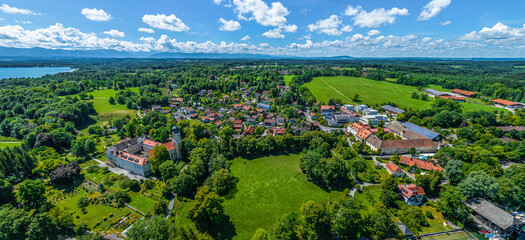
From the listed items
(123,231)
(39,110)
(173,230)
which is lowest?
(123,231)

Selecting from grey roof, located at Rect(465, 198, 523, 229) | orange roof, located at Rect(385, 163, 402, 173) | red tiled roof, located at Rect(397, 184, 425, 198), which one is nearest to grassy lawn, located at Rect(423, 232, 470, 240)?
grey roof, located at Rect(465, 198, 523, 229)

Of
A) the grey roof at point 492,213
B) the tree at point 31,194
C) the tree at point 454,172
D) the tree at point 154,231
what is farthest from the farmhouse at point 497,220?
the tree at point 31,194

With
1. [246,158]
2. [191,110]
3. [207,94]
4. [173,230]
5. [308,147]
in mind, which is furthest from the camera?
[207,94]

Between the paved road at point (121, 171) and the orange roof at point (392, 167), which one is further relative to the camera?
the paved road at point (121, 171)

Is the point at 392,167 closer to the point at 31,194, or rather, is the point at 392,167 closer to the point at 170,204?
the point at 170,204

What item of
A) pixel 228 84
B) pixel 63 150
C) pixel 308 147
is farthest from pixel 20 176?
pixel 228 84

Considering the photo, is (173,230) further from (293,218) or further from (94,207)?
(94,207)

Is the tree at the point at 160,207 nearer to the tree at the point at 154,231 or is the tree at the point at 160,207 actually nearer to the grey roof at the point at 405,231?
the tree at the point at 154,231
